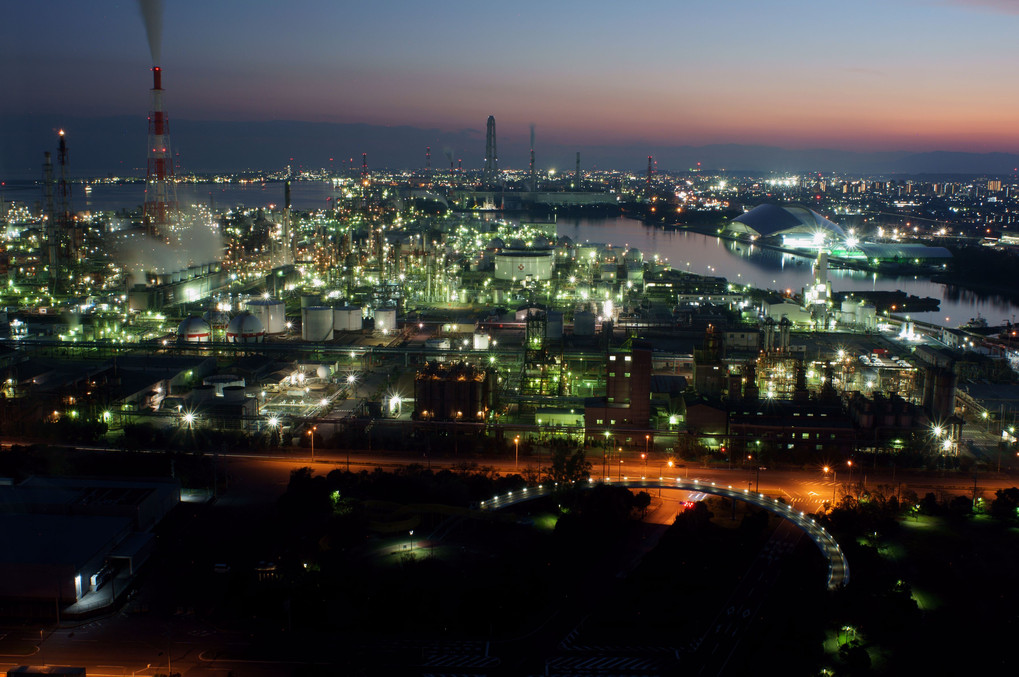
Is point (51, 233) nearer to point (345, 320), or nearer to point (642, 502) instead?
point (345, 320)

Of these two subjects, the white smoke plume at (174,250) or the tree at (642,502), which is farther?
the white smoke plume at (174,250)

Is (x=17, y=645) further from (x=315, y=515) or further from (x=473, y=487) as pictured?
(x=473, y=487)

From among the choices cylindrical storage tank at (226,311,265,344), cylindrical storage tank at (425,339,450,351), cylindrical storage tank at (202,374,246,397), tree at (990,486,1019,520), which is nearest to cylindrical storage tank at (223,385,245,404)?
cylindrical storage tank at (202,374,246,397)

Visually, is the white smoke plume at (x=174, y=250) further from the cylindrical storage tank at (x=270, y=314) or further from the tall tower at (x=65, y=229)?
the cylindrical storage tank at (x=270, y=314)

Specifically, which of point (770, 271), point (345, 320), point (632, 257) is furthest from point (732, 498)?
point (770, 271)

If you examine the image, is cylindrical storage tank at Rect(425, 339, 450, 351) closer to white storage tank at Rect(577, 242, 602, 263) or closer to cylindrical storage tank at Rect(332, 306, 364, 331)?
cylindrical storage tank at Rect(332, 306, 364, 331)

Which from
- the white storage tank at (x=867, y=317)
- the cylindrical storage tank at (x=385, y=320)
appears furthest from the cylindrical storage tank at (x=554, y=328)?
the white storage tank at (x=867, y=317)
